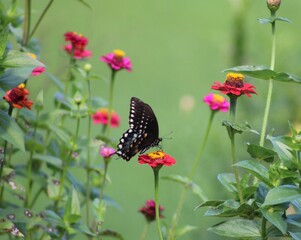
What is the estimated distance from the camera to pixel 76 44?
1899 millimetres

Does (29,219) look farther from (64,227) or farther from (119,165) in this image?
(119,165)

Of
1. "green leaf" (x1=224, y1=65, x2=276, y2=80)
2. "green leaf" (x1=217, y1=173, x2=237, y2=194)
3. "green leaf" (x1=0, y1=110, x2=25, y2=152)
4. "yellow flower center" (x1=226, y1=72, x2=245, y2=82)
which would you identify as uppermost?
"green leaf" (x1=224, y1=65, x2=276, y2=80)

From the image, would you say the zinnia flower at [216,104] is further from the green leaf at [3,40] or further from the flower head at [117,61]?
the green leaf at [3,40]

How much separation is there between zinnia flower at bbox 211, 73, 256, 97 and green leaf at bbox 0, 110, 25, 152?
1.17ft

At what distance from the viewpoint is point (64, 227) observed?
150cm

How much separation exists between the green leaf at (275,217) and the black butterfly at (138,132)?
446mm

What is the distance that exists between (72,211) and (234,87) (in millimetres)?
453

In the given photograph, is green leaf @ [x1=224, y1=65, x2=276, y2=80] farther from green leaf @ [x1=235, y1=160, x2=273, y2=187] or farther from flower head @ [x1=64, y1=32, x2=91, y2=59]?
flower head @ [x1=64, y1=32, x2=91, y2=59]

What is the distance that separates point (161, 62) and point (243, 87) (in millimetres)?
3392

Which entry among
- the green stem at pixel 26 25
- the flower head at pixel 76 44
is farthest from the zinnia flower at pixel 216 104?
the green stem at pixel 26 25

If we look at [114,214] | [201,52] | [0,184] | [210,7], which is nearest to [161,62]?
[201,52]

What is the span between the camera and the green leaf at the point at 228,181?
1354 millimetres

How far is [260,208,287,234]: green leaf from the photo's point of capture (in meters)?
1.19

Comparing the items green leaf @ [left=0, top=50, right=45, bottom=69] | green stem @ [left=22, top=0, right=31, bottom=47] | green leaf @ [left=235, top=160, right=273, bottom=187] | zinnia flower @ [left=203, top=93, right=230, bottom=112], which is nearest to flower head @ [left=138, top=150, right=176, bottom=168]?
green leaf @ [left=235, top=160, right=273, bottom=187]
